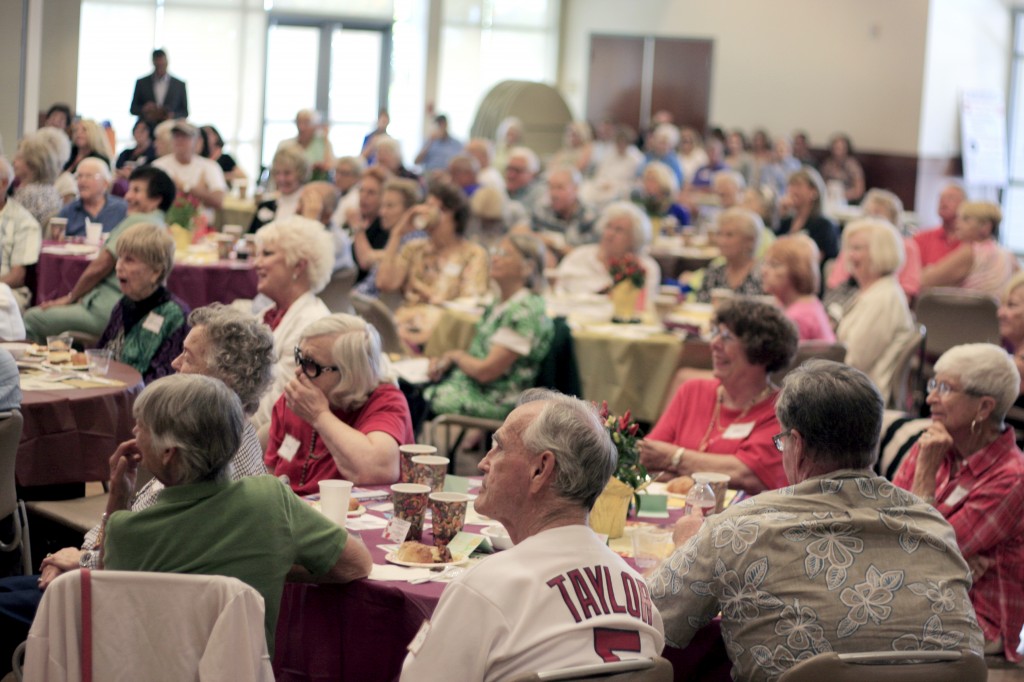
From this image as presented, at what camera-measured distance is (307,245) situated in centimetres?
493

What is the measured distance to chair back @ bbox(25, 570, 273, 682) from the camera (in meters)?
2.31

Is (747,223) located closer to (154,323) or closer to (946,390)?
(154,323)

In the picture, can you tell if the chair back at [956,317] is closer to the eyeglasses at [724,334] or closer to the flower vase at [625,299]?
the flower vase at [625,299]

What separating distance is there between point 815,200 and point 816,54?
8.48 m

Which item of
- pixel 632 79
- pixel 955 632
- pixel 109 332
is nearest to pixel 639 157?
pixel 632 79

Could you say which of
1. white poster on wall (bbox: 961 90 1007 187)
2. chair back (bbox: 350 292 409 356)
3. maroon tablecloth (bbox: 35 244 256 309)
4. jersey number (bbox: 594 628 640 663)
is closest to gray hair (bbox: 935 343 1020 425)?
jersey number (bbox: 594 628 640 663)

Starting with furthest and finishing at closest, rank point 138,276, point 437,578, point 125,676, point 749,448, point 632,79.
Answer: point 632,79 → point 138,276 → point 749,448 → point 437,578 → point 125,676

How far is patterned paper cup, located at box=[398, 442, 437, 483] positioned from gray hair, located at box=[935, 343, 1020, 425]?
1.45 m

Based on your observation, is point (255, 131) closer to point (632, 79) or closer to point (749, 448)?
point (749, 448)

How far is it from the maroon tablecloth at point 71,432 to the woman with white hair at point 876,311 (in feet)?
12.2

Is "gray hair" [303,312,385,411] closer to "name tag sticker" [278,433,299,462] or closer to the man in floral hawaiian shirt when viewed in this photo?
"name tag sticker" [278,433,299,462]

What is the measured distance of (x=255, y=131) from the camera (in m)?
10.2

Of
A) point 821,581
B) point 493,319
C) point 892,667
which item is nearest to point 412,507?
point 821,581

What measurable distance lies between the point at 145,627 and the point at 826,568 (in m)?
1.31
